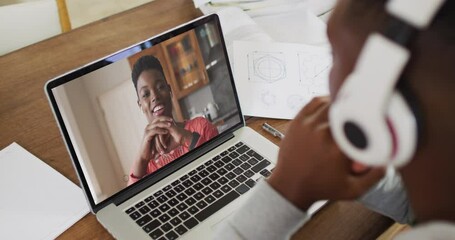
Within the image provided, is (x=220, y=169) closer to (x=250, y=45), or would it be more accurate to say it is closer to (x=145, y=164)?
(x=145, y=164)

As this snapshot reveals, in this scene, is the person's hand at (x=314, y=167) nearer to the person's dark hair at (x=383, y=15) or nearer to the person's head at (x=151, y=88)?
the person's dark hair at (x=383, y=15)

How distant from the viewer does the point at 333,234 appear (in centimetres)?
72

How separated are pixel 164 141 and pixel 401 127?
0.49m

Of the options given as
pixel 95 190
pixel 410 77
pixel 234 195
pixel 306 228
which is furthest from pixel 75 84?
pixel 410 77

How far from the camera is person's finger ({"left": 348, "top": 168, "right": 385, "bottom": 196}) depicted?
0.45 m

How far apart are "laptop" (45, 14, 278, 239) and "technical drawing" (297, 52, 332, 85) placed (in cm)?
15

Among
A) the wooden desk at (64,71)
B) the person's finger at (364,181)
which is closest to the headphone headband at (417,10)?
the person's finger at (364,181)

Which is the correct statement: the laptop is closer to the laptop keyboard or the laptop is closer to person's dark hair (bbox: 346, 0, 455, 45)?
the laptop keyboard

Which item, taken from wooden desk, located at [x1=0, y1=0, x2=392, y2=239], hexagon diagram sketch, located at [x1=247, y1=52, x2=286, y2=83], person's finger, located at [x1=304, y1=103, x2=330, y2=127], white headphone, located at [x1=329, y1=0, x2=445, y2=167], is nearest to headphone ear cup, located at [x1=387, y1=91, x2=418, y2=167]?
white headphone, located at [x1=329, y1=0, x2=445, y2=167]

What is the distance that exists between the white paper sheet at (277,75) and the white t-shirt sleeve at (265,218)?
36 centimetres

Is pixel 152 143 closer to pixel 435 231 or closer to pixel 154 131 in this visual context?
pixel 154 131

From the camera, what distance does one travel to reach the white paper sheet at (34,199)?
75cm

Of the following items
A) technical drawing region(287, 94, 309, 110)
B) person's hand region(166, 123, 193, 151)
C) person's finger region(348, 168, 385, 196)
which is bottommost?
technical drawing region(287, 94, 309, 110)

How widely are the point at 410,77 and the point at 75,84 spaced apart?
0.50 meters
